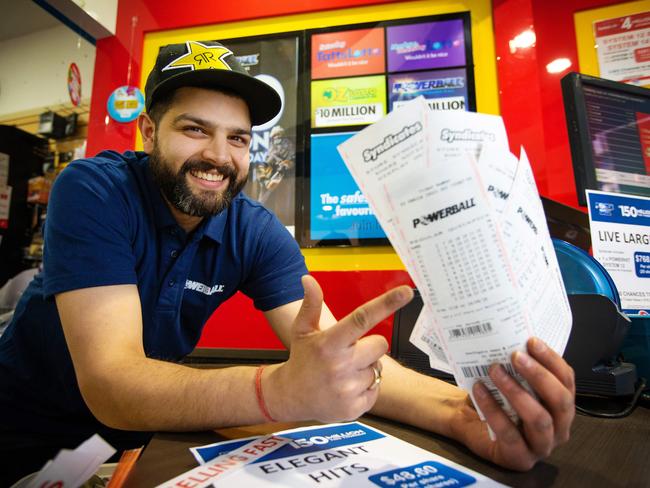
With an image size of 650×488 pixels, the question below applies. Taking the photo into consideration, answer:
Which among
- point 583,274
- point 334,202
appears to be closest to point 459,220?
point 583,274

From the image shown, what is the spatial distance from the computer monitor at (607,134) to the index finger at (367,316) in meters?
0.73

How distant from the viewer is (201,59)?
3.42 feet

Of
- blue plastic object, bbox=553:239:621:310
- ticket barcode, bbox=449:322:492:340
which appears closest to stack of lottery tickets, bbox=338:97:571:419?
ticket barcode, bbox=449:322:492:340

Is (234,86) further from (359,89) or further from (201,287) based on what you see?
(359,89)

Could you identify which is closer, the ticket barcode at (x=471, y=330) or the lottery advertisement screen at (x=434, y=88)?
the ticket barcode at (x=471, y=330)

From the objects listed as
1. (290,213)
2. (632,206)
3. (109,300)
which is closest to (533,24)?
(632,206)

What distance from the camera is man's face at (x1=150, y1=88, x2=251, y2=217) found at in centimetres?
104

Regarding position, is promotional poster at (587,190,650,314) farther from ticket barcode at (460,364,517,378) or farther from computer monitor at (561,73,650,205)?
ticket barcode at (460,364,517,378)

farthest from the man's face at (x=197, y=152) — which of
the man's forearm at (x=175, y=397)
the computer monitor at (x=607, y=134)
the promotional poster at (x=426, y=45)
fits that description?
the promotional poster at (x=426, y=45)

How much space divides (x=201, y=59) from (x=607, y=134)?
109 centimetres

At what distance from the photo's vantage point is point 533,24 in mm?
1914

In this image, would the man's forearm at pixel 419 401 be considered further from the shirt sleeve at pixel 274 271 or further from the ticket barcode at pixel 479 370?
the shirt sleeve at pixel 274 271

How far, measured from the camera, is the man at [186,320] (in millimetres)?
499

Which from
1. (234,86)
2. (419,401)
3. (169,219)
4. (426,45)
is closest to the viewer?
(419,401)
